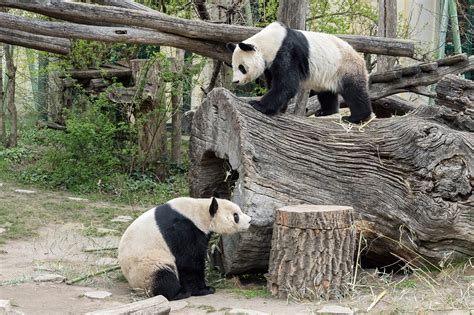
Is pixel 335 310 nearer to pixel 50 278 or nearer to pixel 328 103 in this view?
pixel 50 278

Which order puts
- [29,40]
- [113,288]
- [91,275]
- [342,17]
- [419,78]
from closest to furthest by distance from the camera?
[113,288], [91,275], [29,40], [419,78], [342,17]

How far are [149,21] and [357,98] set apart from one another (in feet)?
7.98

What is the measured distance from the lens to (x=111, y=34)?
7.82 m

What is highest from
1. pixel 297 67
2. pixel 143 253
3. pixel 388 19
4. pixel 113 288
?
pixel 388 19

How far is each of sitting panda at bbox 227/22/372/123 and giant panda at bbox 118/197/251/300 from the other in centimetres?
115

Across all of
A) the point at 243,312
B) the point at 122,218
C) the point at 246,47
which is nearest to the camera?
the point at 243,312

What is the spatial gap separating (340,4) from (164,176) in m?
4.65

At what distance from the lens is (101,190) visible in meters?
10.5

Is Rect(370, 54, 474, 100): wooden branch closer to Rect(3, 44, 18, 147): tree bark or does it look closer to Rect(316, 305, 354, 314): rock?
Rect(316, 305, 354, 314): rock

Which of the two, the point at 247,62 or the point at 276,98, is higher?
the point at 247,62

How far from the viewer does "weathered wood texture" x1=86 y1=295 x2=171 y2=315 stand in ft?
16.3

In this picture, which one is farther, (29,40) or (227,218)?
(29,40)

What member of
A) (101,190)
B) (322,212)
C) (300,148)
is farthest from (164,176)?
(322,212)

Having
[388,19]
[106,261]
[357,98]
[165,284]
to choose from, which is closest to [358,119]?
[357,98]
